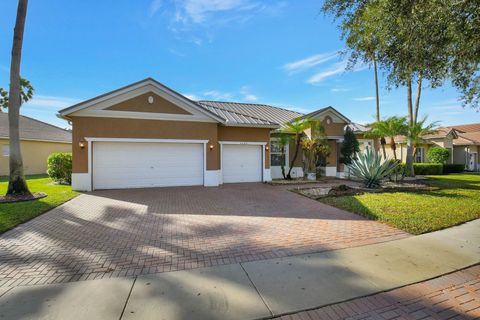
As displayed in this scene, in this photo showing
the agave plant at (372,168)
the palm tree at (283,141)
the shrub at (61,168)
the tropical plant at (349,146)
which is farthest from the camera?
the tropical plant at (349,146)

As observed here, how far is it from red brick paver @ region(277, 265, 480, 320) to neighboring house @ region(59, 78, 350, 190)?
35.2 feet

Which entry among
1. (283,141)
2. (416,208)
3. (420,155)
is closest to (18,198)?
(283,141)

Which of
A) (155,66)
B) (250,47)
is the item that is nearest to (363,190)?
(250,47)

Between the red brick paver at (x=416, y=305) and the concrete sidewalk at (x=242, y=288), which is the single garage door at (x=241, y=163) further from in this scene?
the red brick paver at (x=416, y=305)

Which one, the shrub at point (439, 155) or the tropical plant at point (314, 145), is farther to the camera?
the shrub at point (439, 155)

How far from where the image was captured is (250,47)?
13.5 metres

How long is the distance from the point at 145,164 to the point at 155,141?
1.32 metres

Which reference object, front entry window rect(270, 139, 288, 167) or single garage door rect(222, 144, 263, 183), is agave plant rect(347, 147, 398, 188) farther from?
single garage door rect(222, 144, 263, 183)

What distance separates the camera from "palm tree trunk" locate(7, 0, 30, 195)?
30.8 ft

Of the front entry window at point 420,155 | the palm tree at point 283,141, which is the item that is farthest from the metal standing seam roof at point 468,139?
the palm tree at point 283,141

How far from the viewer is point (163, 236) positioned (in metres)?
5.50

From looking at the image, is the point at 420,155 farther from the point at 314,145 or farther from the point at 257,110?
the point at 257,110

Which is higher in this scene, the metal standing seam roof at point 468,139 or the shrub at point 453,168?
the metal standing seam roof at point 468,139

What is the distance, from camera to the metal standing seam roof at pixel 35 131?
784 inches
